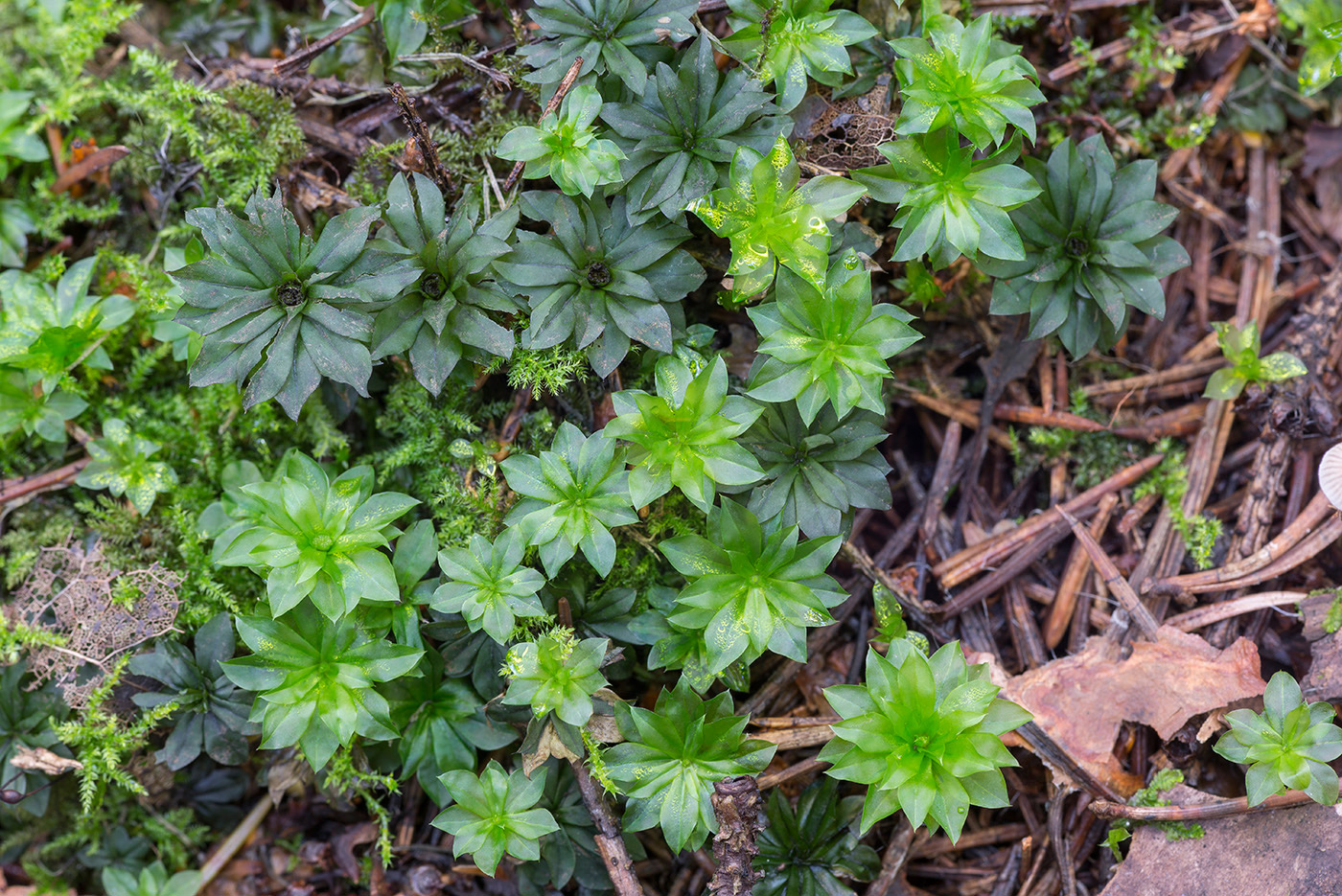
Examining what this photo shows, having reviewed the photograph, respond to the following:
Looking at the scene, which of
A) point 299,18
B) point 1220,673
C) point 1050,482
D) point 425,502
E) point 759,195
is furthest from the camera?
point 299,18

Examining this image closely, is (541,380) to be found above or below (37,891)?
above

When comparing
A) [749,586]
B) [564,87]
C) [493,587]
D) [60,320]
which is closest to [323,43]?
[564,87]

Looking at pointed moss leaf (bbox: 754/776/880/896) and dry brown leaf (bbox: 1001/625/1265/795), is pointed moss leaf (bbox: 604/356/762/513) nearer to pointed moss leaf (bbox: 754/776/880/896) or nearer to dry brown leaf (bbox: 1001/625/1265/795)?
pointed moss leaf (bbox: 754/776/880/896)

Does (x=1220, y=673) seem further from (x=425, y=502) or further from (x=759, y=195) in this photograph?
(x=425, y=502)

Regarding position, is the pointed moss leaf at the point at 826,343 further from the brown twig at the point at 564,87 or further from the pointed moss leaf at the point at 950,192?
the brown twig at the point at 564,87

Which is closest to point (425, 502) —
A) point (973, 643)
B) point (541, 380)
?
point (541, 380)

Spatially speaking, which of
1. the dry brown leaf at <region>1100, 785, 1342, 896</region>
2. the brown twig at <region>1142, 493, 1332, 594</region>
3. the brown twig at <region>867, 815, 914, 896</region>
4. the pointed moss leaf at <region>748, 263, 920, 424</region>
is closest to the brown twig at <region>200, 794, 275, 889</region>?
the brown twig at <region>867, 815, 914, 896</region>
